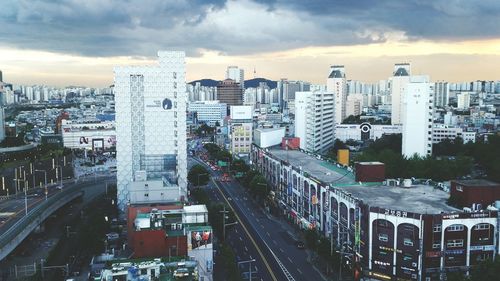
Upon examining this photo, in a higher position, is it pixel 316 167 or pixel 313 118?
Answer: pixel 313 118

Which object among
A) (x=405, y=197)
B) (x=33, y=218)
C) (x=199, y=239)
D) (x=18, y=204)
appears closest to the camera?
(x=199, y=239)

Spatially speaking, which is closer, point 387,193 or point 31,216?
point 387,193

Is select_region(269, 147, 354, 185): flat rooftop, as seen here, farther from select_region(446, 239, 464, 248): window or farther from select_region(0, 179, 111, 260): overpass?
select_region(0, 179, 111, 260): overpass

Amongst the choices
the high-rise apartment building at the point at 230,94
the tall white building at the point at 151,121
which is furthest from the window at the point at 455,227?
the high-rise apartment building at the point at 230,94

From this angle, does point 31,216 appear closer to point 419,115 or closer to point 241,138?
point 419,115

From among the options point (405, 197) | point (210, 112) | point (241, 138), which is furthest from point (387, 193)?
point (210, 112)

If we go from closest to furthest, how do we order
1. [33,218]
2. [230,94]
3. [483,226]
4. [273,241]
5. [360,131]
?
1. [483,226]
2. [33,218]
3. [273,241]
4. [360,131]
5. [230,94]
